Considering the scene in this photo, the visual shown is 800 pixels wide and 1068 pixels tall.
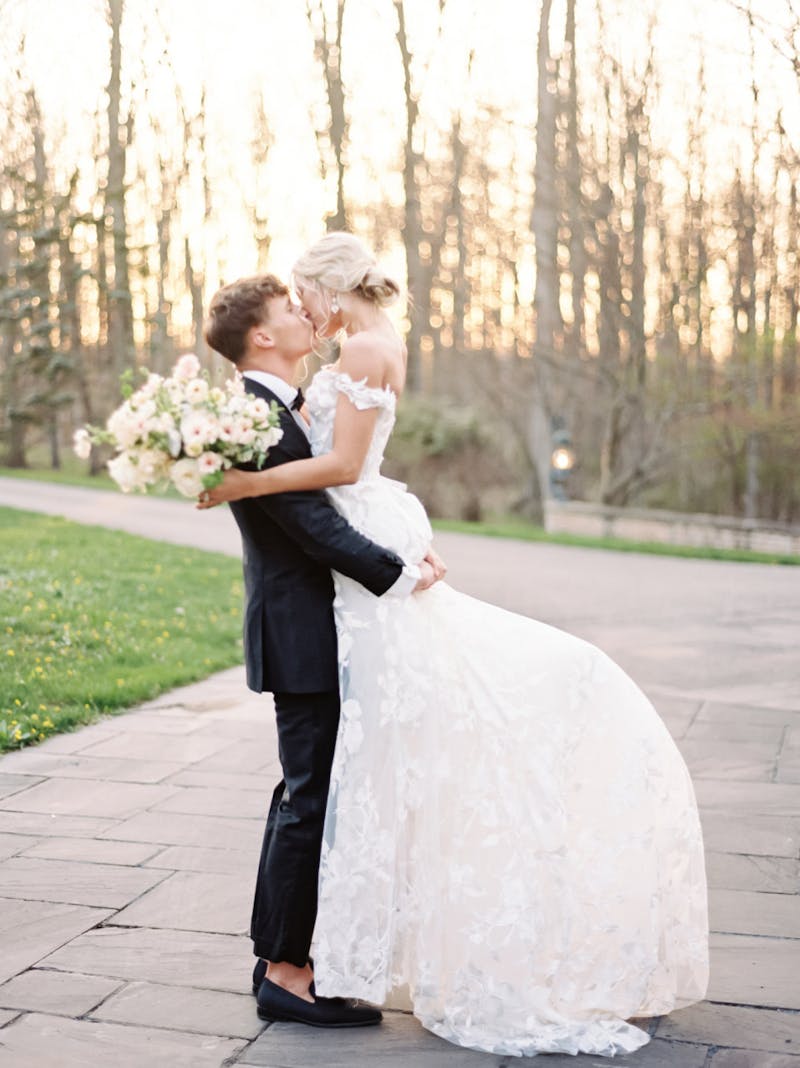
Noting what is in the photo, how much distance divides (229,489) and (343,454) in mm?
305

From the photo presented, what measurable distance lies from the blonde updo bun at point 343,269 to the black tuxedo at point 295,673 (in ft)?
1.05

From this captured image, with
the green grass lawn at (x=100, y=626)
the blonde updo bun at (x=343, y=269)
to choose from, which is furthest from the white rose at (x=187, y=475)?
the green grass lawn at (x=100, y=626)

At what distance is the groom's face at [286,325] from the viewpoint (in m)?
3.26

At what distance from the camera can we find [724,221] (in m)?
21.5

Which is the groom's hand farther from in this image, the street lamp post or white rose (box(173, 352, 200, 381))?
the street lamp post

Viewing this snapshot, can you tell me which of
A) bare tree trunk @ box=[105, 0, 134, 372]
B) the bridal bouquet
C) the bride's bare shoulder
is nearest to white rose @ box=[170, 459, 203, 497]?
the bridal bouquet

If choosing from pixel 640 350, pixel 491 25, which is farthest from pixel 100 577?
pixel 491 25

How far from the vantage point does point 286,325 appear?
10.7 feet

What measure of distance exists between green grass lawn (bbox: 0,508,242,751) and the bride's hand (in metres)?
3.46

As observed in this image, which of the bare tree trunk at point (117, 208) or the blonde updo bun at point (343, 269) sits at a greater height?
the bare tree trunk at point (117, 208)

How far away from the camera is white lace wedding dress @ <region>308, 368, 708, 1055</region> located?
315cm

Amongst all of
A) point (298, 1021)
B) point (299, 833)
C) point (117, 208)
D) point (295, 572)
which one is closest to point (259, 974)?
point (298, 1021)

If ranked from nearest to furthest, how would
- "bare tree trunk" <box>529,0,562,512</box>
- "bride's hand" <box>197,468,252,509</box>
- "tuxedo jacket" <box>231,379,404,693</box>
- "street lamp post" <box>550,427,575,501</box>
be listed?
"bride's hand" <box>197,468,252,509</box> < "tuxedo jacket" <box>231,379,404,693</box> < "street lamp post" <box>550,427,575,501</box> < "bare tree trunk" <box>529,0,562,512</box>

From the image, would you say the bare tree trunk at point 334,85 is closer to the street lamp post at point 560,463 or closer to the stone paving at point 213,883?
the street lamp post at point 560,463
